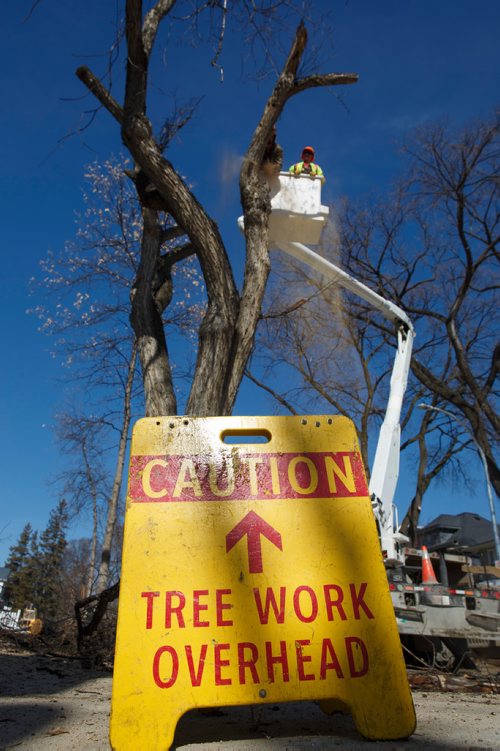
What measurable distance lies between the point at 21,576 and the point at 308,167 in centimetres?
4400

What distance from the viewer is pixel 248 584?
185 centimetres

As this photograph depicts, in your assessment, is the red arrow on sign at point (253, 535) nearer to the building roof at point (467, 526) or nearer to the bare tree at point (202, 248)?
the bare tree at point (202, 248)

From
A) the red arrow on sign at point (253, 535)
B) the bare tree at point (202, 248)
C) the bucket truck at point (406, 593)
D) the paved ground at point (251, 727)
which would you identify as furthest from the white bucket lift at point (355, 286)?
the red arrow on sign at point (253, 535)

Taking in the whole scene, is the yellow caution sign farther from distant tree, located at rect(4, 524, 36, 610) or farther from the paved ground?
distant tree, located at rect(4, 524, 36, 610)

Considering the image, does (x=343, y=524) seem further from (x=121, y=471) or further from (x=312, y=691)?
(x=121, y=471)

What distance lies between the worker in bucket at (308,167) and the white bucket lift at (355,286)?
0.15 feet

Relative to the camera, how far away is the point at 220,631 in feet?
5.83

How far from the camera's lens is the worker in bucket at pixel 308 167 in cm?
572

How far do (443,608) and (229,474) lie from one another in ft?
14.2

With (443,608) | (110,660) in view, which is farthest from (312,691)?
(110,660)

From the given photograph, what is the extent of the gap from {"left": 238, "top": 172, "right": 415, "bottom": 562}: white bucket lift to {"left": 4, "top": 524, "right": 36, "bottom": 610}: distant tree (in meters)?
34.5

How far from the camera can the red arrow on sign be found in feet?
6.22

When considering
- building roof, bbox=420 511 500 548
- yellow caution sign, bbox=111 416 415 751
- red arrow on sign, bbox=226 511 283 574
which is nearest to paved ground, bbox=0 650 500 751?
yellow caution sign, bbox=111 416 415 751

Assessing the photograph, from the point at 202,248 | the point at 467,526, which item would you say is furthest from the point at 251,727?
the point at 467,526
